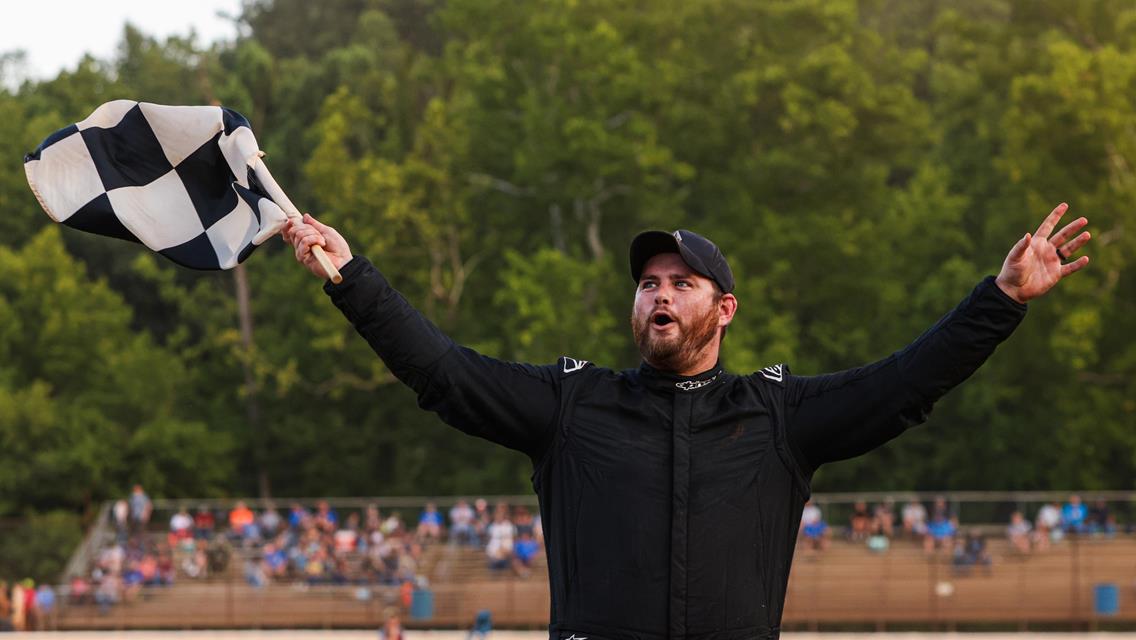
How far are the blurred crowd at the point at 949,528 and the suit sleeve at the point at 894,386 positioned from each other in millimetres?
22662

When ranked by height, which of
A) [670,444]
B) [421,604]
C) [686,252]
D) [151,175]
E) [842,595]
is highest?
[842,595]

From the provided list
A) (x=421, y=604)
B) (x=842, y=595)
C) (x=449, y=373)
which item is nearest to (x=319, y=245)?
(x=449, y=373)

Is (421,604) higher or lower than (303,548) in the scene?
lower

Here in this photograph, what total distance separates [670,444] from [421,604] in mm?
23161

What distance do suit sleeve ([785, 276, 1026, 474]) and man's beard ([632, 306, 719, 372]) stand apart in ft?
0.80

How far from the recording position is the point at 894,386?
4.10 meters

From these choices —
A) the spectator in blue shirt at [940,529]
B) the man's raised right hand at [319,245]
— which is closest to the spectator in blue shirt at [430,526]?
the spectator in blue shirt at [940,529]

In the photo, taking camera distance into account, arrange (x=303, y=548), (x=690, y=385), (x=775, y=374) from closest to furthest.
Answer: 1. (x=690, y=385)
2. (x=775, y=374)
3. (x=303, y=548)

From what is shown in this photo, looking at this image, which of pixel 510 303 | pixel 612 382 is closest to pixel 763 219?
pixel 510 303

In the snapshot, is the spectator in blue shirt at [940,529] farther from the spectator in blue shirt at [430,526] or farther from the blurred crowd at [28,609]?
the blurred crowd at [28,609]

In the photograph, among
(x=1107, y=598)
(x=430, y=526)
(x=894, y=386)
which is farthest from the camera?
(x=430, y=526)

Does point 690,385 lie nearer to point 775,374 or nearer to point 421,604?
point 775,374

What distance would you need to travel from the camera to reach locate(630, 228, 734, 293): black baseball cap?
420 cm

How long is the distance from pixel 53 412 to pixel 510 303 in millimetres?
11160
